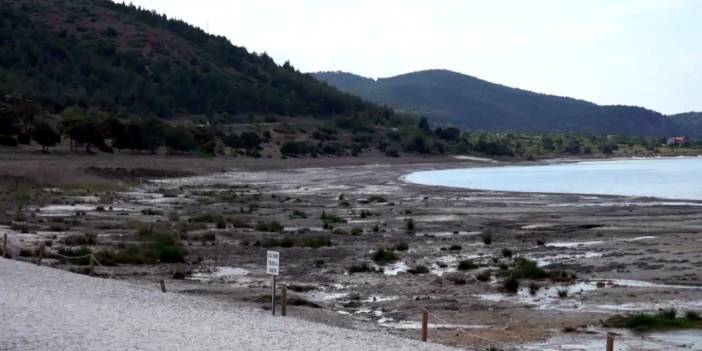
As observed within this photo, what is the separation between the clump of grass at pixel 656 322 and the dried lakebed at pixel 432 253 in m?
0.42

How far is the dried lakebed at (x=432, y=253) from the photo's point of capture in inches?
903

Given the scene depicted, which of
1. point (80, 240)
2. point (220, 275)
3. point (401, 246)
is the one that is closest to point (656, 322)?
point (220, 275)

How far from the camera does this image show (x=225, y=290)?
88.0 feet

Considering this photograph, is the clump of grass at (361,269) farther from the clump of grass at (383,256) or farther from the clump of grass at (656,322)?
the clump of grass at (656,322)

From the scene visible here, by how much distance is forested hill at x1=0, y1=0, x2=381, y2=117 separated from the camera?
120875mm

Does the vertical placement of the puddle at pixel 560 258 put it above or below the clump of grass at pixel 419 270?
above

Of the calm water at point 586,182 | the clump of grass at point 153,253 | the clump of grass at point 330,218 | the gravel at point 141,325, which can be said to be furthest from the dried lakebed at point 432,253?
the calm water at point 586,182

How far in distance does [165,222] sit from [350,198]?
22.0 meters

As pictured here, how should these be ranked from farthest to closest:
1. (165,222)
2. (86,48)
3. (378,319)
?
(86,48) < (165,222) < (378,319)

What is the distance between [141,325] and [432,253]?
16879 mm

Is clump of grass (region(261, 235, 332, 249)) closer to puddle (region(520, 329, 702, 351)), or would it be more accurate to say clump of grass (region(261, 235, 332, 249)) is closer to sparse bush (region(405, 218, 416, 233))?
sparse bush (region(405, 218, 416, 233))

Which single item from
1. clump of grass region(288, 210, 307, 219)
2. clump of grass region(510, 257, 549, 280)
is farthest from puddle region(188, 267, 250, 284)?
clump of grass region(288, 210, 307, 219)

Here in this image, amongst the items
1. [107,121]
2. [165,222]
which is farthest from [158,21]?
[165,222]

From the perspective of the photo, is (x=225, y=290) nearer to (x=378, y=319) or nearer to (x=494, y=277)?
(x=378, y=319)
